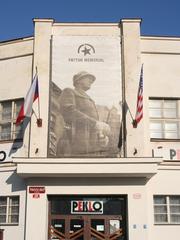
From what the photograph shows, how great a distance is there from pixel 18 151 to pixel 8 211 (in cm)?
240

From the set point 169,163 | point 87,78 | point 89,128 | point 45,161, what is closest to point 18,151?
point 45,161

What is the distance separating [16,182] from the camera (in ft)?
57.8

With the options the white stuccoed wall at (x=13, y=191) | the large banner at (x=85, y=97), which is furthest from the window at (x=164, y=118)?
the white stuccoed wall at (x=13, y=191)

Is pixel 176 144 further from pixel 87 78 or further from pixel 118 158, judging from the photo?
pixel 87 78

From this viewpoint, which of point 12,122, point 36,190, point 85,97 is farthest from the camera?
point 12,122

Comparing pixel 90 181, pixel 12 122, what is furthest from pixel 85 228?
pixel 12 122

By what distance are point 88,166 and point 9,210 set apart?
3724 mm

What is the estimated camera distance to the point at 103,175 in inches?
666

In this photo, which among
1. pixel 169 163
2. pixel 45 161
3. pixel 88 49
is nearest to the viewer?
pixel 45 161

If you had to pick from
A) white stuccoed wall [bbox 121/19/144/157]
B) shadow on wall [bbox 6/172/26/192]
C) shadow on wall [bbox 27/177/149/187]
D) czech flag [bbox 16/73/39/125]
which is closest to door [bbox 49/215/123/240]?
shadow on wall [bbox 27/177/149/187]

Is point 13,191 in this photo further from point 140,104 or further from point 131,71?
point 131,71

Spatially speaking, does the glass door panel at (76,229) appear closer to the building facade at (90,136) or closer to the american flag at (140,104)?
the building facade at (90,136)

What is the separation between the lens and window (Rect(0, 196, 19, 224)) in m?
17.3

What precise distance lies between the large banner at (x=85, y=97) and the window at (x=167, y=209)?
8.47 ft
